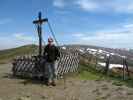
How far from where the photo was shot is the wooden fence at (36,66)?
54.3 ft

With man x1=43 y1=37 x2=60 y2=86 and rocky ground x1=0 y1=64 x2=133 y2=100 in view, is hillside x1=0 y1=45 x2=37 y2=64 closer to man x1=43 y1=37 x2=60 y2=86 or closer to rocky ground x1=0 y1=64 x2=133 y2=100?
man x1=43 y1=37 x2=60 y2=86

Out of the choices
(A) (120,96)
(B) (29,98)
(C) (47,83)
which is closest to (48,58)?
(C) (47,83)

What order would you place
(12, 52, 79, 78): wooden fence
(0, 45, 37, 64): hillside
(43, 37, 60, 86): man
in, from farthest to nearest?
1. (0, 45, 37, 64): hillside
2. (12, 52, 79, 78): wooden fence
3. (43, 37, 60, 86): man

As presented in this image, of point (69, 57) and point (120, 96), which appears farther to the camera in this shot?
point (69, 57)

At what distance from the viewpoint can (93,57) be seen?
38.2 meters

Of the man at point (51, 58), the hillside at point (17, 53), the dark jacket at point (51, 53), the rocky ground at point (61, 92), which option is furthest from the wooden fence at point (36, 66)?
the hillside at point (17, 53)

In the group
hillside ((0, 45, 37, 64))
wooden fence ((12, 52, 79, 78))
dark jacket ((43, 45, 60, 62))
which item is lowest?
hillside ((0, 45, 37, 64))

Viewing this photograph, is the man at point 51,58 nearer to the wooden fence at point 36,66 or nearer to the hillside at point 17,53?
the wooden fence at point 36,66

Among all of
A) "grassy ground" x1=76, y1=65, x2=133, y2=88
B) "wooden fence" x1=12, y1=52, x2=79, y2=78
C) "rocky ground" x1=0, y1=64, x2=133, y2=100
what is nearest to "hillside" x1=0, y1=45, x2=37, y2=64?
"grassy ground" x1=76, y1=65, x2=133, y2=88

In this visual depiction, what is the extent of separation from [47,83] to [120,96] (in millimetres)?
4588

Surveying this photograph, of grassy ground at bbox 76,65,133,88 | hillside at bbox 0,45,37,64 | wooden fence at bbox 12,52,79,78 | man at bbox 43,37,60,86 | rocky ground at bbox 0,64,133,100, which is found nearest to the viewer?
rocky ground at bbox 0,64,133,100

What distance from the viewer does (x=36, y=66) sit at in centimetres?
1645

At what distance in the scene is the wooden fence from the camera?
16547mm

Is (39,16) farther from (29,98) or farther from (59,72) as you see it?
(29,98)
